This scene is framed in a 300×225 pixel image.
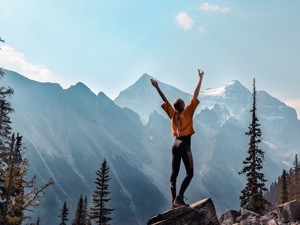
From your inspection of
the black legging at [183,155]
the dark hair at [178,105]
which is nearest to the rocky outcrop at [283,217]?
the black legging at [183,155]

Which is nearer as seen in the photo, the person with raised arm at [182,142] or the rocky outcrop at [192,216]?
the rocky outcrop at [192,216]

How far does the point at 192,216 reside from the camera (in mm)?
10180

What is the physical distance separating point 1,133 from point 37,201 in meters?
5.53

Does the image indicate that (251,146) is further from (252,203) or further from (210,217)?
(210,217)

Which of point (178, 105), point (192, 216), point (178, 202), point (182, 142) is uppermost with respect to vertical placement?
point (178, 105)

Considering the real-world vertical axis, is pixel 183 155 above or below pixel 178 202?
above

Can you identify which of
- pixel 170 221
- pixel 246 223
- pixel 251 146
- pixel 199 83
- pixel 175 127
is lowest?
pixel 170 221

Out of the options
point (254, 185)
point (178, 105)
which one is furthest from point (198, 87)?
point (254, 185)

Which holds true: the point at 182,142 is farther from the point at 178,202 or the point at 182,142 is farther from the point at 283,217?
the point at 283,217

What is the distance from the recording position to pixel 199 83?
37.2ft

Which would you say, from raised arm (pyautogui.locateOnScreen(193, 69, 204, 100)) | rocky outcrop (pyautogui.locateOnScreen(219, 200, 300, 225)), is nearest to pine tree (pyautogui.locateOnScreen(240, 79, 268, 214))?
rocky outcrop (pyautogui.locateOnScreen(219, 200, 300, 225))

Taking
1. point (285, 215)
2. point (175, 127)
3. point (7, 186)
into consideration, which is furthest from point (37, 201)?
point (175, 127)

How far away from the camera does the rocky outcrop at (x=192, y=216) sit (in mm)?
10148

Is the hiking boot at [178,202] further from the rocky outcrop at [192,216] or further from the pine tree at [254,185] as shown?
the pine tree at [254,185]
